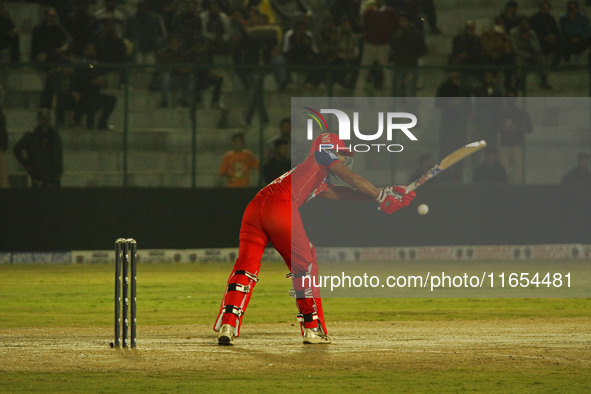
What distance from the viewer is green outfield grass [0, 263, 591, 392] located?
862cm

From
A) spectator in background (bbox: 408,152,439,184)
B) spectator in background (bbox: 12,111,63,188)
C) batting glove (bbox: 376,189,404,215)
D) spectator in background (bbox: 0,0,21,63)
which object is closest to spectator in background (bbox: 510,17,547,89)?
spectator in background (bbox: 408,152,439,184)

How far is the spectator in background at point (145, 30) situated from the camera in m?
23.7

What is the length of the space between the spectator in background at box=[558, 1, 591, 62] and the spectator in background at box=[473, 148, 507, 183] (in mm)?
5122

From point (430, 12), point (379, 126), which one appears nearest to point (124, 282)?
point (379, 126)

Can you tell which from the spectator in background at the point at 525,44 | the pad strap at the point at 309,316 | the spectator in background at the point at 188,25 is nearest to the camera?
the pad strap at the point at 309,316

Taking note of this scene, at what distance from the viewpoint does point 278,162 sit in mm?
20578

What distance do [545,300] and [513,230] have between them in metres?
5.49

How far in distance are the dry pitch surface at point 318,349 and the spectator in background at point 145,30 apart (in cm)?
1229

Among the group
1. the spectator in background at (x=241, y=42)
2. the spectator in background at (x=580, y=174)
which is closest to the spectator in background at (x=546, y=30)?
the spectator in background at (x=580, y=174)

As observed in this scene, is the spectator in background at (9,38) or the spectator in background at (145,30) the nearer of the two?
the spectator in background at (9,38)

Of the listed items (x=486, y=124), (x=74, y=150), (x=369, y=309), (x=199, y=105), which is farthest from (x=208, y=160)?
(x=369, y=309)

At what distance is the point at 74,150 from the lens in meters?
20.5

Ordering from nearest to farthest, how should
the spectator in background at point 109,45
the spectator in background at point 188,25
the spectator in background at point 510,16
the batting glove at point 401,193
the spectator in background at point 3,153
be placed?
the batting glove at point 401,193
the spectator in background at point 3,153
the spectator in background at point 109,45
the spectator in background at point 188,25
the spectator in background at point 510,16

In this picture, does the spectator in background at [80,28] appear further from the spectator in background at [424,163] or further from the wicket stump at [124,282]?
the wicket stump at [124,282]
